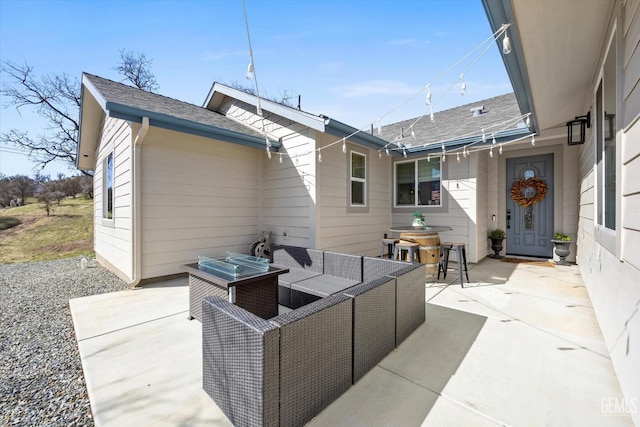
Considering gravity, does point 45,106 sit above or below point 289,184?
above

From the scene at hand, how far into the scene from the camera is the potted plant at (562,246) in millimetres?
5586

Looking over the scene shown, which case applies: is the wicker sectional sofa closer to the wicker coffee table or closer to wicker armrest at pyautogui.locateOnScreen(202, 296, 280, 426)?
wicker armrest at pyautogui.locateOnScreen(202, 296, 280, 426)

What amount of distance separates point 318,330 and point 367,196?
493 cm

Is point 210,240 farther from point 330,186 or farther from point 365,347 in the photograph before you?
point 365,347

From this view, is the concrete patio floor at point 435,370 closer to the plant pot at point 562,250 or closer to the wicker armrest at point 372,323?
the wicker armrest at point 372,323

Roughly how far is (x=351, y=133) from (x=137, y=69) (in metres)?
14.5

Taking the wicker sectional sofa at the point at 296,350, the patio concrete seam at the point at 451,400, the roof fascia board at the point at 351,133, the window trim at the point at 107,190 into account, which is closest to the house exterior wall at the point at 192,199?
the window trim at the point at 107,190

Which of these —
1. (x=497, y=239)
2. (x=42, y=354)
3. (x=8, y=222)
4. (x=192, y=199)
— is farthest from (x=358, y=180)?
(x=8, y=222)

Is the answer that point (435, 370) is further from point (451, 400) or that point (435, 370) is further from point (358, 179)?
point (358, 179)

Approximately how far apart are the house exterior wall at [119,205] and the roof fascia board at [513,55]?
5053 millimetres

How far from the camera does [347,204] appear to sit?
18.8 ft

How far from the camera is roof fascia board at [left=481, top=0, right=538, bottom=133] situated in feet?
6.66

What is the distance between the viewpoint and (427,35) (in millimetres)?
3535

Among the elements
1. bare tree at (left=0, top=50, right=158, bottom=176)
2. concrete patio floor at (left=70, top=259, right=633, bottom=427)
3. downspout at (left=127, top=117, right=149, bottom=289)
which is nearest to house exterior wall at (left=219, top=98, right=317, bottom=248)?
downspout at (left=127, top=117, right=149, bottom=289)
